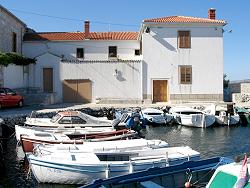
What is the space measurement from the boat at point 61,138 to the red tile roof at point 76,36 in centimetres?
2074

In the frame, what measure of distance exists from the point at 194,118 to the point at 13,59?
15836 mm

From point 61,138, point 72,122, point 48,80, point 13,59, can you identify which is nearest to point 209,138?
point 72,122

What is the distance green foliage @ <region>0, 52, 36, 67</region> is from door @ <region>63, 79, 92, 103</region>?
379 cm

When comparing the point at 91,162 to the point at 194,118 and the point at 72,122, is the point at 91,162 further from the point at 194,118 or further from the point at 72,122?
the point at 194,118

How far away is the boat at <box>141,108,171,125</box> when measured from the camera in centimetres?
2953

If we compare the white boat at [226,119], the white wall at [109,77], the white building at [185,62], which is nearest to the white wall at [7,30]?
the white wall at [109,77]

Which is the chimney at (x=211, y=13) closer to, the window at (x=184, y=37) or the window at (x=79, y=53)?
the window at (x=184, y=37)

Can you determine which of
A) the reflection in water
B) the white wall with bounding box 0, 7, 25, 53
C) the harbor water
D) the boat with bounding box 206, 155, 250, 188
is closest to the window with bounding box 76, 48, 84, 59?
the white wall with bounding box 0, 7, 25, 53

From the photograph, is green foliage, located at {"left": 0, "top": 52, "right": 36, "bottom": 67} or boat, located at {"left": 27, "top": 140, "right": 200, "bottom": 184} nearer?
boat, located at {"left": 27, "top": 140, "right": 200, "bottom": 184}

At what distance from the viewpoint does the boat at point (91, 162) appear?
12820 mm

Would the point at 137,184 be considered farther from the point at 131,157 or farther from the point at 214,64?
the point at 214,64

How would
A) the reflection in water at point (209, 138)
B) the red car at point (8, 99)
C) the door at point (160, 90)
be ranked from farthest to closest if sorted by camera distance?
1. the door at point (160, 90)
2. the red car at point (8, 99)
3. the reflection in water at point (209, 138)

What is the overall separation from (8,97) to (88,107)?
6408 mm

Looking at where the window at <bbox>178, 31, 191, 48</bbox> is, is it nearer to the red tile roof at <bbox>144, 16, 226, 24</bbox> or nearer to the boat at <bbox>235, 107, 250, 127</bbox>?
the red tile roof at <bbox>144, 16, 226, 24</bbox>
